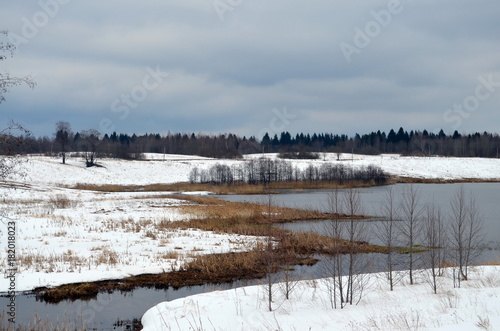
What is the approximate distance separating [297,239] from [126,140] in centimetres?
17120

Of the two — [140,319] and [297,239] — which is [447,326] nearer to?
[140,319]

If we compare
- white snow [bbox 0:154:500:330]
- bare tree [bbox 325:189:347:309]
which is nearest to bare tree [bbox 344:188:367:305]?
bare tree [bbox 325:189:347:309]

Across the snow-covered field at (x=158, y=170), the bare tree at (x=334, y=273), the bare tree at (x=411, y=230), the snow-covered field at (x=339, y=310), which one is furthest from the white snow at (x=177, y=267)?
the snow-covered field at (x=158, y=170)

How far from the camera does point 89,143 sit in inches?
3615

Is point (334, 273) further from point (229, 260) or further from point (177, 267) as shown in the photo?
point (177, 267)

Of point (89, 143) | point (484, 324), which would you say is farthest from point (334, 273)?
point (89, 143)

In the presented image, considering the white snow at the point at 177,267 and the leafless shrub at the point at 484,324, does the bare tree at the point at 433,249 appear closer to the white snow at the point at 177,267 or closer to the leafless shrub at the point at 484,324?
the white snow at the point at 177,267

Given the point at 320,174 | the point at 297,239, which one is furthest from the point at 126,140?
the point at 297,239

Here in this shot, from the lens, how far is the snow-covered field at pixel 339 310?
9.10 metres

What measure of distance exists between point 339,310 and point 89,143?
8886cm

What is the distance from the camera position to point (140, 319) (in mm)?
11711

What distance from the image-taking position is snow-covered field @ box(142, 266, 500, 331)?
9.10 metres

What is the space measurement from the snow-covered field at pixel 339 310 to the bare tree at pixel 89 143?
80479 millimetres

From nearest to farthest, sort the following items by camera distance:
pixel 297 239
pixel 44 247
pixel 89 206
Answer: pixel 44 247 < pixel 297 239 < pixel 89 206
